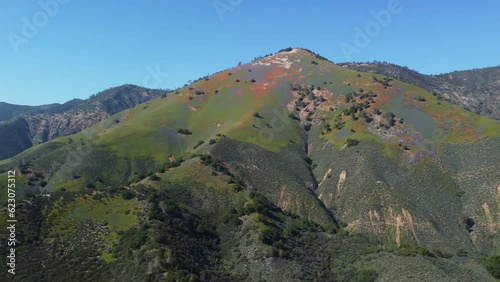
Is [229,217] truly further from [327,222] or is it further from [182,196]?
[327,222]

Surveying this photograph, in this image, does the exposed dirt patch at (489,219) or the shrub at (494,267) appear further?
the exposed dirt patch at (489,219)

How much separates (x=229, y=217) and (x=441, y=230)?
49162 millimetres

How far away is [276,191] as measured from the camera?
10538 centimetres

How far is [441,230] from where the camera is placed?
92500mm

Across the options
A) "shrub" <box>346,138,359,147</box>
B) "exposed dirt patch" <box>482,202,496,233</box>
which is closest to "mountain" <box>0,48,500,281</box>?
"exposed dirt patch" <box>482,202,496,233</box>

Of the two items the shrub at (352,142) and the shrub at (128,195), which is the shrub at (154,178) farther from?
the shrub at (352,142)

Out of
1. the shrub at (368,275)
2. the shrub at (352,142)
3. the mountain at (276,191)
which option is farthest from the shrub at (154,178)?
the shrub at (352,142)

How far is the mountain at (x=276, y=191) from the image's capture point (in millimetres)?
64688

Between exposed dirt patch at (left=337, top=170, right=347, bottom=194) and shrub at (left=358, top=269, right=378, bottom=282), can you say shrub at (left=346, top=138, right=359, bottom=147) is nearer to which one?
exposed dirt patch at (left=337, top=170, right=347, bottom=194)

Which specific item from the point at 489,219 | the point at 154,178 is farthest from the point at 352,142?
the point at 154,178

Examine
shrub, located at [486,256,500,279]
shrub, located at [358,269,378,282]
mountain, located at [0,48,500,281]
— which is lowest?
shrub, located at [486,256,500,279]

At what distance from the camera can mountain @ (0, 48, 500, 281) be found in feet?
212

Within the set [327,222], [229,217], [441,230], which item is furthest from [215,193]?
[441,230]

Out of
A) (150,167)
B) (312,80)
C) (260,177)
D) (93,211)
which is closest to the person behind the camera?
(93,211)
